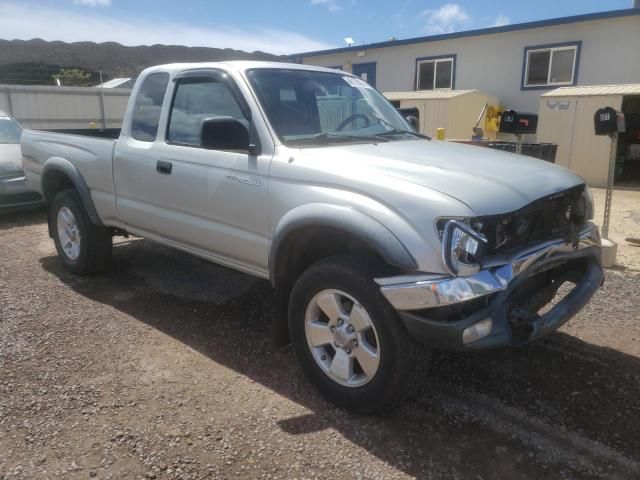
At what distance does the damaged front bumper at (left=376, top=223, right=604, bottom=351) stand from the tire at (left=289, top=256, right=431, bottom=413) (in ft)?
0.41

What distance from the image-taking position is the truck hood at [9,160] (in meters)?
7.78

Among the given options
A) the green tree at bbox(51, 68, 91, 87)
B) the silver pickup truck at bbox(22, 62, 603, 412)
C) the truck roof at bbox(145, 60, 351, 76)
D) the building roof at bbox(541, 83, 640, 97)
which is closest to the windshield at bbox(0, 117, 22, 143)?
the silver pickup truck at bbox(22, 62, 603, 412)

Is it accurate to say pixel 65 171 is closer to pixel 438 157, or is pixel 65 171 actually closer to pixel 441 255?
pixel 438 157

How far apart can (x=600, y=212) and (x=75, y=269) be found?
7.78 m

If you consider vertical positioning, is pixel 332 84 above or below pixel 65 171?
above

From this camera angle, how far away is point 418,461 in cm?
258

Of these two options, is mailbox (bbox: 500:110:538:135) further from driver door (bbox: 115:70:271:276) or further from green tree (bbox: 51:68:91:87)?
green tree (bbox: 51:68:91:87)

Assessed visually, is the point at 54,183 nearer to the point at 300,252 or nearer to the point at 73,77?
the point at 300,252

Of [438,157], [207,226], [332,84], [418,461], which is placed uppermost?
[332,84]

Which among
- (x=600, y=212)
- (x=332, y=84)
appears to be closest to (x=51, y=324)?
(x=332, y=84)

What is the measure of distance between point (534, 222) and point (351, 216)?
1018 mm

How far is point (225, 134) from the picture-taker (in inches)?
123

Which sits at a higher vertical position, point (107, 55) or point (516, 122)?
point (107, 55)

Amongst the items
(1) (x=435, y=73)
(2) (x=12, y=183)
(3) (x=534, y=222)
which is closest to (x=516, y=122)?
(3) (x=534, y=222)
